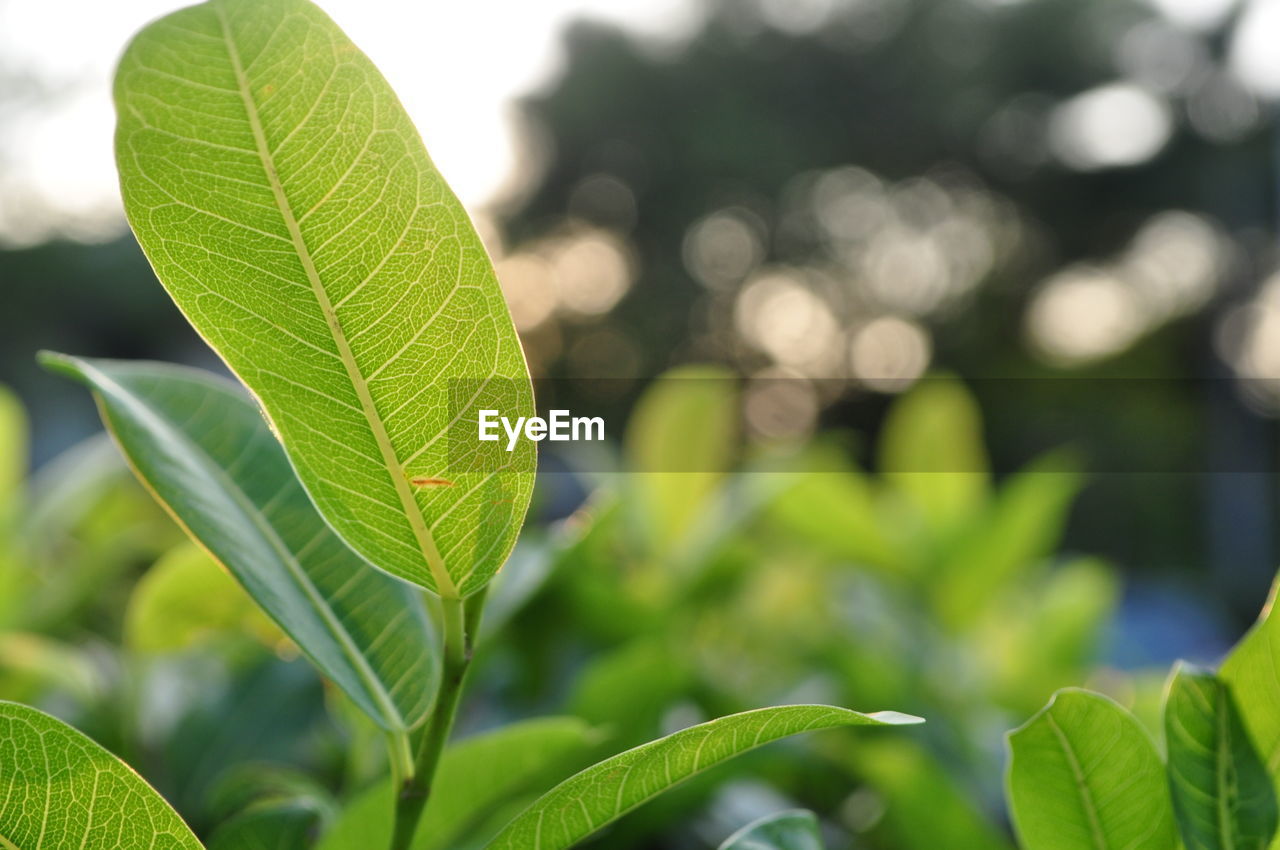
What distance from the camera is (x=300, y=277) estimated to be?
32 cm

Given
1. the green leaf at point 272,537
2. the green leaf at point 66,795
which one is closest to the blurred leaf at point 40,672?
the green leaf at point 272,537

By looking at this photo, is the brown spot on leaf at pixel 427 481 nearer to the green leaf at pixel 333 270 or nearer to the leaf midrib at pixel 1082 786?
the green leaf at pixel 333 270

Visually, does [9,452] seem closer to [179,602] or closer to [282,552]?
[179,602]

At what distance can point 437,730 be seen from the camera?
1.26ft

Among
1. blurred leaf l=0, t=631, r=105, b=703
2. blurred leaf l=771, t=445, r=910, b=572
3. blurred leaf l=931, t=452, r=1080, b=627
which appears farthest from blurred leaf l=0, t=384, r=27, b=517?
blurred leaf l=931, t=452, r=1080, b=627

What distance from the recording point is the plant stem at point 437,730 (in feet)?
1.25

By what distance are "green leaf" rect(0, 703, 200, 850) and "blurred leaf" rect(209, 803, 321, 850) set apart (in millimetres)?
109

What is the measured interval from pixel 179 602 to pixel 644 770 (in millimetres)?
514

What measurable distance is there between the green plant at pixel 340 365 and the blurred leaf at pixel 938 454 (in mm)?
927

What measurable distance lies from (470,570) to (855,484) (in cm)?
96

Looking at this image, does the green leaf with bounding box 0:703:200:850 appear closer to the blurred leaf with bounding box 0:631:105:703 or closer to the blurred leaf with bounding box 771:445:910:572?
the blurred leaf with bounding box 0:631:105:703

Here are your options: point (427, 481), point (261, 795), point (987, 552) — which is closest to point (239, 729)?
point (261, 795)

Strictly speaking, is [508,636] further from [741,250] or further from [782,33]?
[782,33]

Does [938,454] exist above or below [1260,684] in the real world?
below
